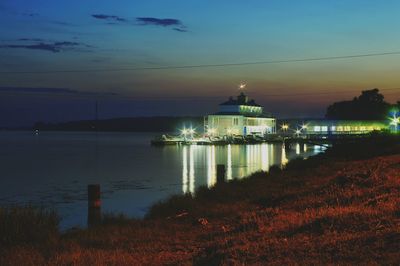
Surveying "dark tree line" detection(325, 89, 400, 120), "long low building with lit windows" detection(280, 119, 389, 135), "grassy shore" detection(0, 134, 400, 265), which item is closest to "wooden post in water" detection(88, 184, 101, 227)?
"grassy shore" detection(0, 134, 400, 265)

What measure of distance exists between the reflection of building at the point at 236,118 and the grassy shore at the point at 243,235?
86.6 m

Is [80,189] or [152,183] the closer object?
[80,189]

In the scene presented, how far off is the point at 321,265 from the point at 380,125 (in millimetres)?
125268

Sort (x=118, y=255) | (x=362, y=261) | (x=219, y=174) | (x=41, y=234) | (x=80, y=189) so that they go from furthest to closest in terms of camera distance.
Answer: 1. (x=80, y=189)
2. (x=219, y=174)
3. (x=41, y=234)
4. (x=118, y=255)
5. (x=362, y=261)

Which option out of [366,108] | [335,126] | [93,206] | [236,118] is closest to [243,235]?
[93,206]

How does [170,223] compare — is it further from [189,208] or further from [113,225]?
[189,208]

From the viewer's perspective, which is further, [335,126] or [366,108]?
[366,108]

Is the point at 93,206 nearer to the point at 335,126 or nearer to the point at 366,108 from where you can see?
the point at 335,126

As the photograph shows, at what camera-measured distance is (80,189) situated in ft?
118

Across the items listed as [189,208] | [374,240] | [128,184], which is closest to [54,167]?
[128,184]

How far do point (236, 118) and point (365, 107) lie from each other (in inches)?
2059

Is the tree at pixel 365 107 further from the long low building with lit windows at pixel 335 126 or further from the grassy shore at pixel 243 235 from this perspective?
the grassy shore at pixel 243 235

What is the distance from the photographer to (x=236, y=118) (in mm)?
105438

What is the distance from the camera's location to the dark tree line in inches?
5363
